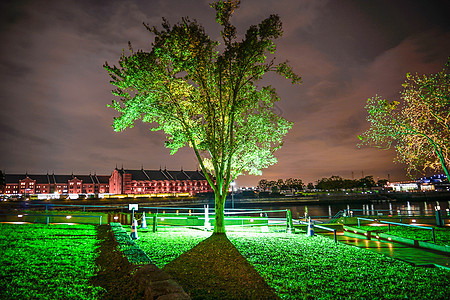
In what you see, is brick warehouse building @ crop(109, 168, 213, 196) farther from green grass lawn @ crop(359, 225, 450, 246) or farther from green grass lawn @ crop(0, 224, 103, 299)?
green grass lawn @ crop(359, 225, 450, 246)

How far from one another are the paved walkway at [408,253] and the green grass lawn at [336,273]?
3.04 feet

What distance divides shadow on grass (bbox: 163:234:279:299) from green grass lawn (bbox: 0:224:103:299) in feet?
7.05

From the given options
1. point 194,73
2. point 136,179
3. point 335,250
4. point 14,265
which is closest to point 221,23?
point 194,73

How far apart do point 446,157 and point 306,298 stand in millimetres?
17376

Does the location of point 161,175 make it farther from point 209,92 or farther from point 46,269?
point 46,269

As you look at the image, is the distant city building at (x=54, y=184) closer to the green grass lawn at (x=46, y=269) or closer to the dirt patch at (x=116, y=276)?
the green grass lawn at (x=46, y=269)

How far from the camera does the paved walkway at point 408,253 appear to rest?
9.17m

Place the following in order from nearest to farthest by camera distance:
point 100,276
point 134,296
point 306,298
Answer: point 134,296, point 306,298, point 100,276


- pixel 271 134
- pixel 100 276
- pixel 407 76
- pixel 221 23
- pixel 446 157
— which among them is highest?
→ pixel 221 23

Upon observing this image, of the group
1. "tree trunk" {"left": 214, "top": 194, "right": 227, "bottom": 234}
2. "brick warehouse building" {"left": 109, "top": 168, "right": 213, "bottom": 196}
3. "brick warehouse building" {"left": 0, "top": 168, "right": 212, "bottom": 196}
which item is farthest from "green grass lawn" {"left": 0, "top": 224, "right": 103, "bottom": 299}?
"brick warehouse building" {"left": 0, "top": 168, "right": 212, "bottom": 196}

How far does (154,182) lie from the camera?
467ft

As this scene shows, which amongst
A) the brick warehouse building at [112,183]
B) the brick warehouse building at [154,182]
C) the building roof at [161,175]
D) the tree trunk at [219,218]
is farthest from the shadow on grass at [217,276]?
the building roof at [161,175]

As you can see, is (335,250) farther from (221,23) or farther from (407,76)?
(221,23)

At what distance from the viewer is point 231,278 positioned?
273 inches
